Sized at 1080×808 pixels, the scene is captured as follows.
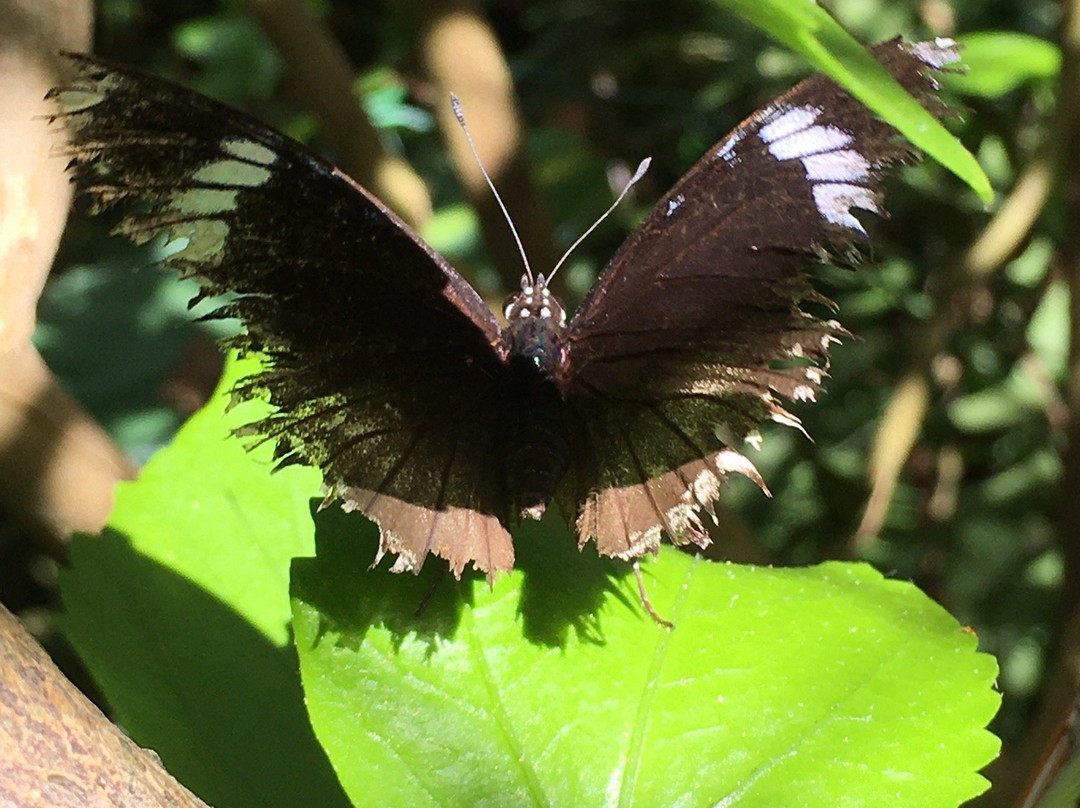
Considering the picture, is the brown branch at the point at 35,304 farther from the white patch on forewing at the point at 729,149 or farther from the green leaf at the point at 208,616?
the white patch on forewing at the point at 729,149

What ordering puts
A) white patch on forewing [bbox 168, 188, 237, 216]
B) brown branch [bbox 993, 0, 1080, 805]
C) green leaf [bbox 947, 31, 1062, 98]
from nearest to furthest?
white patch on forewing [bbox 168, 188, 237, 216]
brown branch [bbox 993, 0, 1080, 805]
green leaf [bbox 947, 31, 1062, 98]

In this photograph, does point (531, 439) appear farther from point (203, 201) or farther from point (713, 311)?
point (203, 201)

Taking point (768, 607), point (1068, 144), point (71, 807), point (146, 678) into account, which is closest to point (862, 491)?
point (1068, 144)

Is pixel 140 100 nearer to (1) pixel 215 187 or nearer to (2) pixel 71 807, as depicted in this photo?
(1) pixel 215 187

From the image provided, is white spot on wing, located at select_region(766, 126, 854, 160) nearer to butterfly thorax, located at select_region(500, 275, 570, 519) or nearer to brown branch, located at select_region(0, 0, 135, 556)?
butterfly thorax, located at select_region(500, 275, 570, 519)

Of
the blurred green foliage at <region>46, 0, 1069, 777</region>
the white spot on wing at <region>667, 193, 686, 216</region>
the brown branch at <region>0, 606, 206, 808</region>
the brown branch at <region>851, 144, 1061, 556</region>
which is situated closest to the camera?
the brown branch at <region>0, 606, 206, 808</region>

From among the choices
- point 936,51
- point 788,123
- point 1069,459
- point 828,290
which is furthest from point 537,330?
point 828,290

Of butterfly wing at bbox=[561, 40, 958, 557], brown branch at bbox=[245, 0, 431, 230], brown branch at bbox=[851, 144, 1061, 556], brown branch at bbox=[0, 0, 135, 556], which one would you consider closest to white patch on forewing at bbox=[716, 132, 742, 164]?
butterfly wing at bbox=[561, 40, 958, 557]
